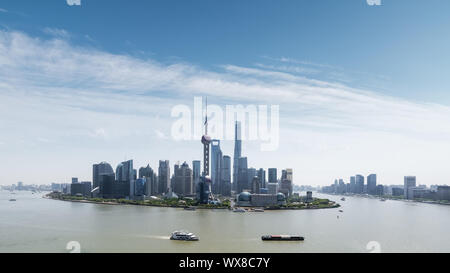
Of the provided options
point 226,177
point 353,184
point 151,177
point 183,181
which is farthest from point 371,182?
point 151,177

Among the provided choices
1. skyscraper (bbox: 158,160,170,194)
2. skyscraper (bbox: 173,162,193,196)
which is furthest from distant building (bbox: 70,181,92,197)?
skyscraper (bbox: 173,162,193,196)

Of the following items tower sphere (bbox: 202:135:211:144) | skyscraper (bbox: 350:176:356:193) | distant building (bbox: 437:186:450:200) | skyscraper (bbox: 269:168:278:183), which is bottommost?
skyscraper (bbox: 350:176:356:193)

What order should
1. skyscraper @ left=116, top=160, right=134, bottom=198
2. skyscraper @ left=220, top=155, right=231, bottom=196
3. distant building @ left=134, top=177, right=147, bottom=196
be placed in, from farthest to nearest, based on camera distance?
skyscraper @ left=220, top=155, right=231, bottom=196
skyscraper @ left=116, top=160, right=134, bottom=198
distant building @ left=134, top=177, right=147, bottom=196

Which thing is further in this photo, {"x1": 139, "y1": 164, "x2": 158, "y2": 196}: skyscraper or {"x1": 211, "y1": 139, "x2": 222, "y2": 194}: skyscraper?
{"x1": 211, "y1": 139, "x2": 222, "y2": 194}: skyscraper

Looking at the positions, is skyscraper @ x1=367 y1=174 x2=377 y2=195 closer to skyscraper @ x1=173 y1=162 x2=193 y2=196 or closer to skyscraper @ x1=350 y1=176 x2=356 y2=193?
skyscraper @ x1=350 y1=176 x2=356 y2=193

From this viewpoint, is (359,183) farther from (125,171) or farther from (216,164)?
(125,171)
